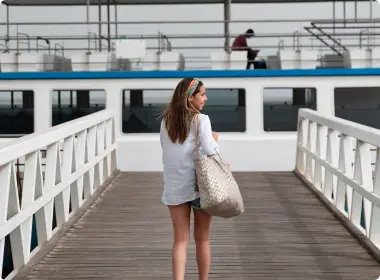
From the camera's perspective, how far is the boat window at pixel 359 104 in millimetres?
13711

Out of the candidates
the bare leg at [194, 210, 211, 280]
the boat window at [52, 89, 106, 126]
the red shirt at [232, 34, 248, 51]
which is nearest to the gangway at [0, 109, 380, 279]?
the bare leg at [194, 210, 211, 280]

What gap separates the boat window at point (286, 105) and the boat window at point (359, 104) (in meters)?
0.45

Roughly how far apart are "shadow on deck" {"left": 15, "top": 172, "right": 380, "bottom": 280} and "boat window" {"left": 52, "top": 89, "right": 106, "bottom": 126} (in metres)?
3.84

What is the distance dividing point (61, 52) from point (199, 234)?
10202mm

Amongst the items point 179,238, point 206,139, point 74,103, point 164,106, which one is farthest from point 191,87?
point 74,103

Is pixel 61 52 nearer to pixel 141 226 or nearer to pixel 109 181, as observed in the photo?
pixel 109 181

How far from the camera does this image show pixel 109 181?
38.2 feet

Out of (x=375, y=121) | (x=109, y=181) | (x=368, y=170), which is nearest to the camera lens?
(x=368, y=170)

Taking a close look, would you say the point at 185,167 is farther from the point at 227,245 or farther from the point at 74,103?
the point at 74,103

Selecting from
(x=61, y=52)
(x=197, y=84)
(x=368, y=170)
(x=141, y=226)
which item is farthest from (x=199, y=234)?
(x=61, y=52)

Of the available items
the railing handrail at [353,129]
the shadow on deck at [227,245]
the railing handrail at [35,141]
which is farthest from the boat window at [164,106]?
the railing handrail at [35,141]

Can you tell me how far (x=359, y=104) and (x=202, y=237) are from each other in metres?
9.09

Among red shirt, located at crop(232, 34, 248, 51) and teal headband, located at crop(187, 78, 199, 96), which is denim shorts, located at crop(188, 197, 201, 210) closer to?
teal headband, located at crop(187, 78, 199, 96)

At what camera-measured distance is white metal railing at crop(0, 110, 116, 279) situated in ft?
18.0
